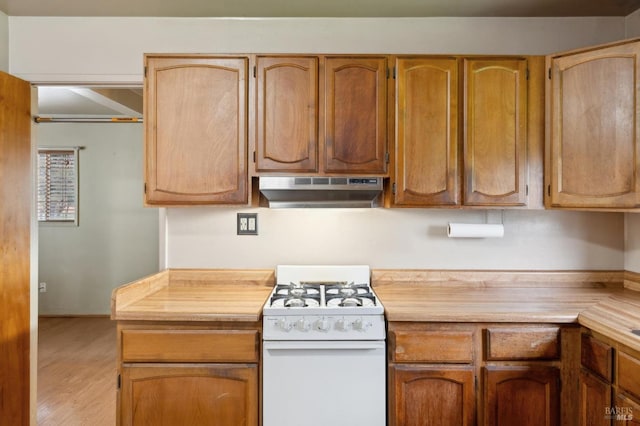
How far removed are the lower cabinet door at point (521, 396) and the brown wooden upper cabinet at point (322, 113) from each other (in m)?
1.08

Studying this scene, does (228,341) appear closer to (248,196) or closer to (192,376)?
(192,376)

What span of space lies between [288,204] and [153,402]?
1.10m

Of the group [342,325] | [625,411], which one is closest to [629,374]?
[625,411]

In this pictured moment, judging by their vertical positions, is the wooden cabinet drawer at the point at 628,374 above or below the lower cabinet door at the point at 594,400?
above

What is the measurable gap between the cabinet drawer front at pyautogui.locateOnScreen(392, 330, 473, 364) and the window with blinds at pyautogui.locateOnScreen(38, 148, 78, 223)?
4424 millimetres

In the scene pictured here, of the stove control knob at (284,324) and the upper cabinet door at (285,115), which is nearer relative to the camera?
the stove control knob at (284,324)

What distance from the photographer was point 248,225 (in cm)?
234

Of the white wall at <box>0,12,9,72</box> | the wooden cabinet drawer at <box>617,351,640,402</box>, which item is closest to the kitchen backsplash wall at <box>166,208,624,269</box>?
the wooden cabinet drawer at <box>617,351,640,402</box>

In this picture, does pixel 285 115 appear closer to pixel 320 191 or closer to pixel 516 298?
pixel 320 191

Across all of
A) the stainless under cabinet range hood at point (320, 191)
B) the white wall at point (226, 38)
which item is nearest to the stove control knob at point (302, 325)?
→ the stainless under cabinet range hood at point (320, 191)

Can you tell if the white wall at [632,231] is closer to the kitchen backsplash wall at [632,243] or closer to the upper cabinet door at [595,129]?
the kitchen backsplash wall at [632,243]

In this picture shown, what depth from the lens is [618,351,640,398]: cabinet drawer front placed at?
138 cm

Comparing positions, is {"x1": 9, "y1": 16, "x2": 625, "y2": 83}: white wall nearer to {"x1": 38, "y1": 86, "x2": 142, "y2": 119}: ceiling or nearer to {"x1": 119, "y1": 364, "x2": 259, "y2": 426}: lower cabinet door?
{"x1": 38, "y1": 86, "x2": 142, "y2": 119}: ceiling

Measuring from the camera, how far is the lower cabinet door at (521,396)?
168 centimetres
